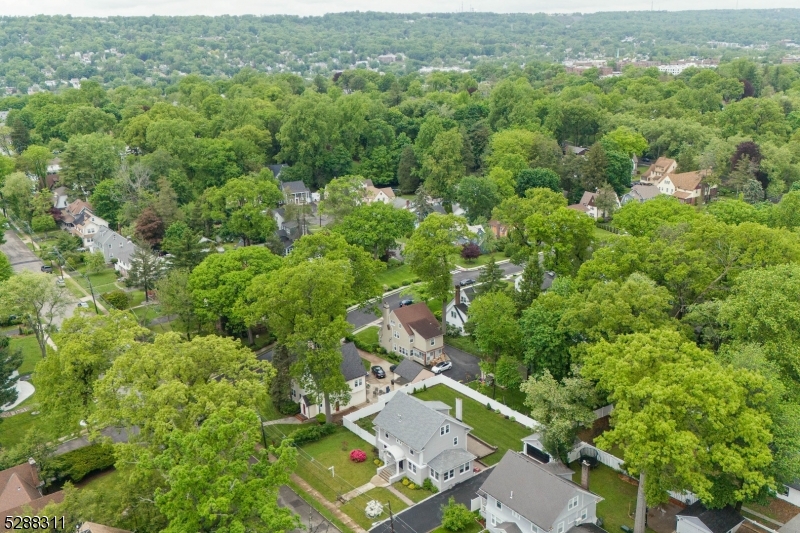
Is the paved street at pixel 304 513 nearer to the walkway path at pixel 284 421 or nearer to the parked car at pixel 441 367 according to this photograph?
the walkway path at pixel 284 421

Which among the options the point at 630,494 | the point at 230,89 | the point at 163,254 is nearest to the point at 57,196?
the point at 163,254

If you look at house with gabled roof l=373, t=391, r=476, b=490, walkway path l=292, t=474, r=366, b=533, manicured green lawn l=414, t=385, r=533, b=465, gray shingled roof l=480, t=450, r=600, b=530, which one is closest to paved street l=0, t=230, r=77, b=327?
walkway path l=292, t=474, r=366, b=533

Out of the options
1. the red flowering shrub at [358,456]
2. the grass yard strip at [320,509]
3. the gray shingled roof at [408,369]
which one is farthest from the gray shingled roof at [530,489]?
the gray shingled roof at [408,369]

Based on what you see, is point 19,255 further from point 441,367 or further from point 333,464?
point 333,464

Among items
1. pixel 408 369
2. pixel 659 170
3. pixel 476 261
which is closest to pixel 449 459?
pixel 408 369

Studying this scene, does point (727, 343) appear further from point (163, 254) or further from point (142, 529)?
point (163, 254)
